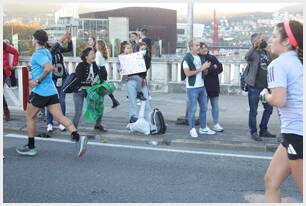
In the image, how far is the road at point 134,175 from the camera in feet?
16.3

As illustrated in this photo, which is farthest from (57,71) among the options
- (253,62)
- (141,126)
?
(253,62)

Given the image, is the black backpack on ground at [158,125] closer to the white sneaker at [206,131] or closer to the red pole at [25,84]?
the white sneaker at [206,131]

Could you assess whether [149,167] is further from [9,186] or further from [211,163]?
[9,186]

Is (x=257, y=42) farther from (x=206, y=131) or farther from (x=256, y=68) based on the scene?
(x=206, y=131)

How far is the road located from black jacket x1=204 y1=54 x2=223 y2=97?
1423 millimetres

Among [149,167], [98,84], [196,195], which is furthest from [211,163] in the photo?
[98,84]

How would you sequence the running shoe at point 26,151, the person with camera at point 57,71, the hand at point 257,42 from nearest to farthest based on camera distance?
the running shoe at point 26,151 → the hand at point 257,42 → the person with camera at point 57,71

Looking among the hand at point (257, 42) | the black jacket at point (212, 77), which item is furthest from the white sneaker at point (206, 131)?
Result: the hand at point (257, 42)

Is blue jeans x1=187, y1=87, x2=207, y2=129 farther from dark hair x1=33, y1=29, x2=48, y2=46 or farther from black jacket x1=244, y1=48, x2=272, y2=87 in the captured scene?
dark hair x1=33, y1=29, x2=48, y2=46

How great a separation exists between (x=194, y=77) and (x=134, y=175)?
264 centimetres

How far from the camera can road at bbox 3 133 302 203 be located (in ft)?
16.3

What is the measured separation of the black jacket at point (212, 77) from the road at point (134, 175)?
56.0 inches

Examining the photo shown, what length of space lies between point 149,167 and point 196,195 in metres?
1.20

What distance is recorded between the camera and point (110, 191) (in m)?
5.11
